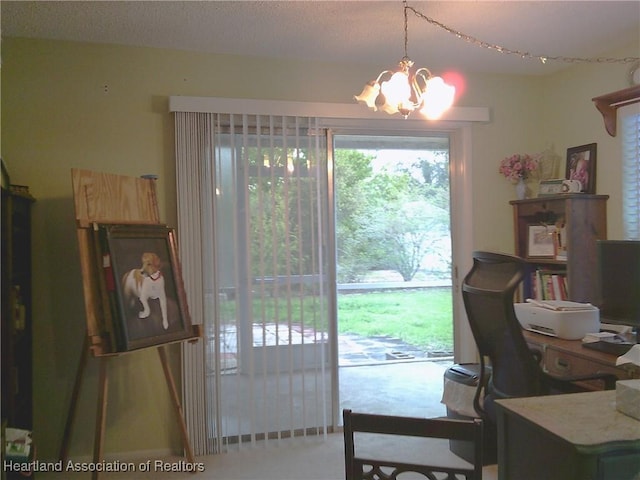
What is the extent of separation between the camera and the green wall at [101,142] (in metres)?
2.95

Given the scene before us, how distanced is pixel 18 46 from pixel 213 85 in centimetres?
111

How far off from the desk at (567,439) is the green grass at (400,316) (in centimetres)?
361

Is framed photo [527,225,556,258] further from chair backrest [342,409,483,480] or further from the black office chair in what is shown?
chair backrest [342,409,483,480]

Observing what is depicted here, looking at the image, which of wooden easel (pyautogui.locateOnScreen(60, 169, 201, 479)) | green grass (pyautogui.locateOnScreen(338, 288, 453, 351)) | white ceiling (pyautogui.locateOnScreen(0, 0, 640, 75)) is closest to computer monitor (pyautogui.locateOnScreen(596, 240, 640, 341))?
white ceiling (pyautogui.locateOnScreen(0, 0, 640, 75))

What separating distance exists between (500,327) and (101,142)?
2465 millimetres

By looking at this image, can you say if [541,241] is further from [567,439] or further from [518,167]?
[567,439]

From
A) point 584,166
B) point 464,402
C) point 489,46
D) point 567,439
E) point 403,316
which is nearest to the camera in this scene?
point 567,439

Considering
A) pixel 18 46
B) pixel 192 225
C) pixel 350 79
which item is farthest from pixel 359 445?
pixel 18 46

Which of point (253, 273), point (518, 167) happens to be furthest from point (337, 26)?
point (518, 167)

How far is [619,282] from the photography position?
2555mm

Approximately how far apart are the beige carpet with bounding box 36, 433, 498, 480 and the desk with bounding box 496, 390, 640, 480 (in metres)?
1.54

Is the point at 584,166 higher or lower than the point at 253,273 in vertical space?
higher

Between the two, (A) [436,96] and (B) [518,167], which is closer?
(A) [436,96]

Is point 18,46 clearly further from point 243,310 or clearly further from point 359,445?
point 359,445
